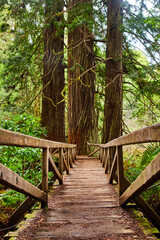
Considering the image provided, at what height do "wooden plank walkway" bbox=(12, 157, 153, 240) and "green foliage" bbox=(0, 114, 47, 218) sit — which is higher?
"green foliage" bbox=(0, 114, 47, 218)

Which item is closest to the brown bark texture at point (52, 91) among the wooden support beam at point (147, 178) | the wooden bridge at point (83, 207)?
the wooden bridge at point (83, 207)

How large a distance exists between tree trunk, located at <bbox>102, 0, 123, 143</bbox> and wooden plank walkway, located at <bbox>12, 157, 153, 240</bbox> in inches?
241

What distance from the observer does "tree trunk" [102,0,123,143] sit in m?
9.95

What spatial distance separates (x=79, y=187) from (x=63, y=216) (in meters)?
1.76

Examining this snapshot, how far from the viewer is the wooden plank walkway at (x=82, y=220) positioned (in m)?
2.17

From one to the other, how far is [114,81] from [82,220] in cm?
818

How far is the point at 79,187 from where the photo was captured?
14.7 ft

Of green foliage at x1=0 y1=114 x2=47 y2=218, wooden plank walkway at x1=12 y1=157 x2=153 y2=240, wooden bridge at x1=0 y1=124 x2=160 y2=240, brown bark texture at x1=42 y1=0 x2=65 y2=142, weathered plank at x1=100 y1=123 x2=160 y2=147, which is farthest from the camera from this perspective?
brown bark texture at x1=42 y1=0 x2=65 y2=142

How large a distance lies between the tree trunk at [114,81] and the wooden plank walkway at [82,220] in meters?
6.11

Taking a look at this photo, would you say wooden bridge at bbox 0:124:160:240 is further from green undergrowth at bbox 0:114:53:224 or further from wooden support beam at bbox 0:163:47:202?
green undergrowth at bbox 0:114:53:224

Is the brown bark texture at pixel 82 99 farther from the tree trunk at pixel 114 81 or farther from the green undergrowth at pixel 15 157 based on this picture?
the green undergrowth at pixel 15 157

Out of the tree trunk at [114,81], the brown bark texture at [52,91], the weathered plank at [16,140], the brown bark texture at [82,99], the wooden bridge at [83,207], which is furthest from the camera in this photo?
the brown bark texture at [82,99]

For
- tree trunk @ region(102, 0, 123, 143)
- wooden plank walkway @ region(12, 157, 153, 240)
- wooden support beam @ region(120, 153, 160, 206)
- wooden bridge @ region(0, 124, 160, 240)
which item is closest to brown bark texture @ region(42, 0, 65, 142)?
tree trunk @ region(102, 0, 123, 143)

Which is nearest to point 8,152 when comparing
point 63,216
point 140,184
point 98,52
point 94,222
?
point 63,216
